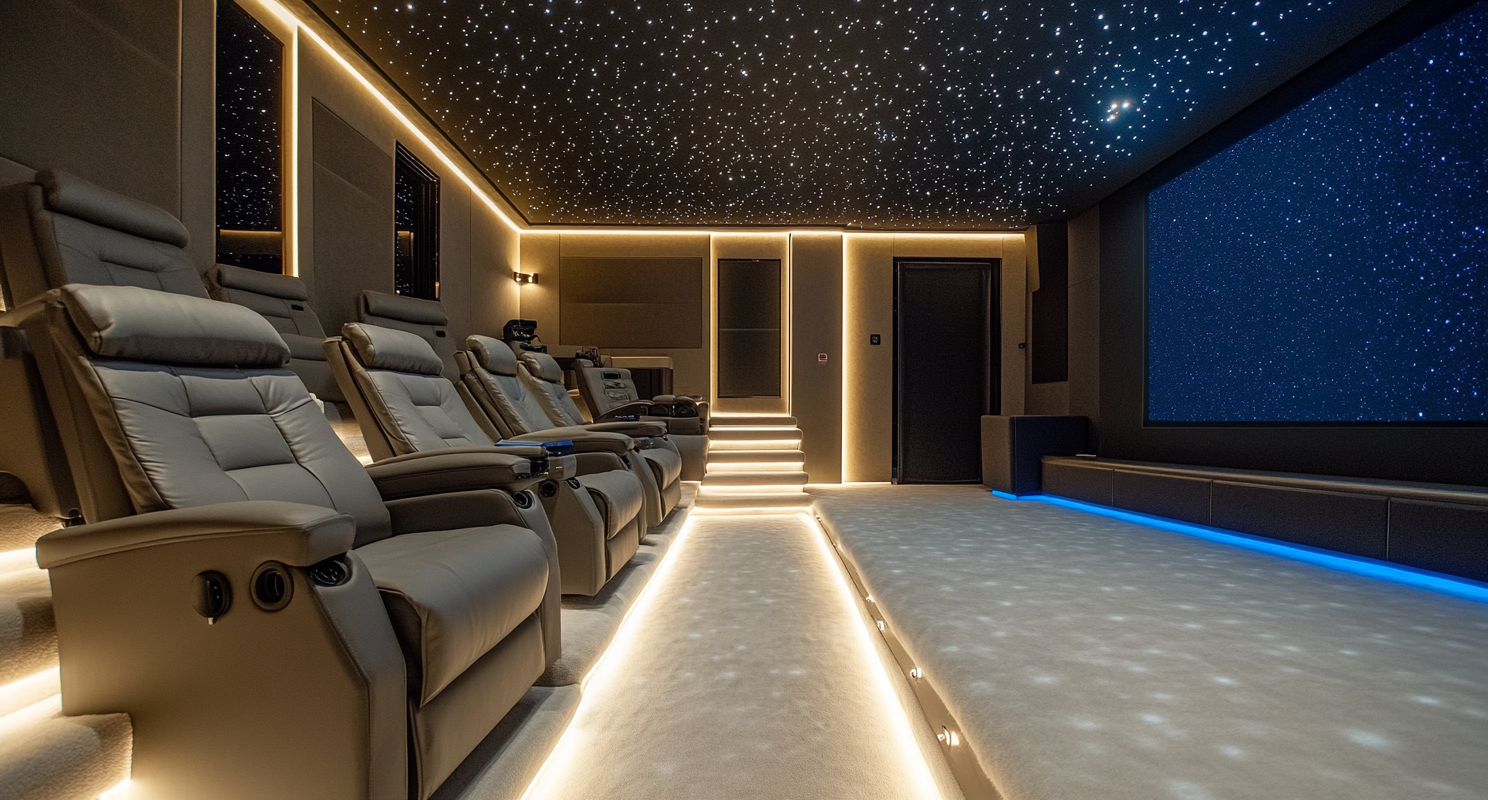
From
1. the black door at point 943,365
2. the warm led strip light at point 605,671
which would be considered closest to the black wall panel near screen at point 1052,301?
the black door at point 943,365

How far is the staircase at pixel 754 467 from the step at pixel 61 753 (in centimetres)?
400

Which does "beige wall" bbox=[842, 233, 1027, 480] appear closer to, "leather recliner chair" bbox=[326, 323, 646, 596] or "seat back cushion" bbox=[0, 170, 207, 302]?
"leather recliner chair" bbox=[326, 323, 646, 596]

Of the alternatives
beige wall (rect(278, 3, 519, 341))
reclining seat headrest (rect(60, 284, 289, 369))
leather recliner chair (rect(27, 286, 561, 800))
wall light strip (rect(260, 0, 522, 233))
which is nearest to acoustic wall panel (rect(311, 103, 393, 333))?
beige wall (rect(278, 3, 519, 341))

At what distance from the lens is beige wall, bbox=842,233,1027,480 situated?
6.49m

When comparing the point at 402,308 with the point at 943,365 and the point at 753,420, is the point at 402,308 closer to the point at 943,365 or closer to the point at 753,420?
the point at 753,420

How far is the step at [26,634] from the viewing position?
2.94 feet

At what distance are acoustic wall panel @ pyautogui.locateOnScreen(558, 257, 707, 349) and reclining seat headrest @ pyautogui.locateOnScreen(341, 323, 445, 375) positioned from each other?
168 inches

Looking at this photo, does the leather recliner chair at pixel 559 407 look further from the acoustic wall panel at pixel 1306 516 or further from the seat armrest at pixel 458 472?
the acoustic wall panel at pixel 1306 516

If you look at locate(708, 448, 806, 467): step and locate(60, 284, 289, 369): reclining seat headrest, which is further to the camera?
locate(708, 448, 806, 467): step

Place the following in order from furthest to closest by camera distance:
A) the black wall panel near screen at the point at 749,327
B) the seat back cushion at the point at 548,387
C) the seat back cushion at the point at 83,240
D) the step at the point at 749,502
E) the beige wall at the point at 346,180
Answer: the black wall panel near screen at the point at 749,327 → the step at the point at 749,502 → the seat back cushion at the point at 548,387 → the beige wall at the point at 346,180 → the seat back cushion at the point at 83,240

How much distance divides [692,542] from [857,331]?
145 inches

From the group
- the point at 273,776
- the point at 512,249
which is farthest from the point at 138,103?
the point at 512,249

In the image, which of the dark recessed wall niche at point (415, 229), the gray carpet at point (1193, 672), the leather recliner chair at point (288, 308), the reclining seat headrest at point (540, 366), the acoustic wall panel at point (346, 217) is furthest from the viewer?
the dark recessed wall niche at point (415, 229)

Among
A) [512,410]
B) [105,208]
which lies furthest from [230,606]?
[512,410]
